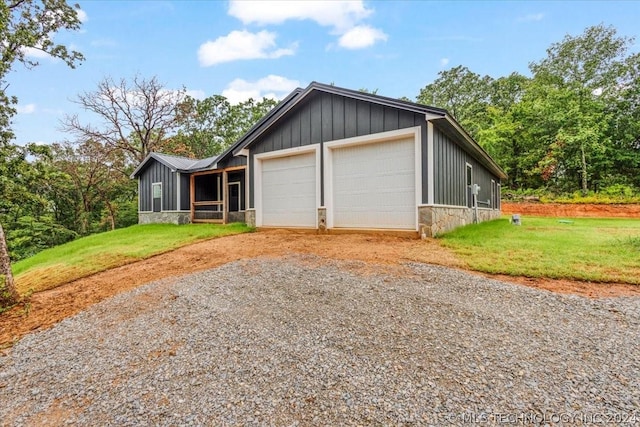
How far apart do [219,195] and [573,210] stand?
20166 mm

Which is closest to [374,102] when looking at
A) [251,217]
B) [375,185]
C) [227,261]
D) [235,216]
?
[375,185]

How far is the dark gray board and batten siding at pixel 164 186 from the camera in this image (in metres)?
15.3

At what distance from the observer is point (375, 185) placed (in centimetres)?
826

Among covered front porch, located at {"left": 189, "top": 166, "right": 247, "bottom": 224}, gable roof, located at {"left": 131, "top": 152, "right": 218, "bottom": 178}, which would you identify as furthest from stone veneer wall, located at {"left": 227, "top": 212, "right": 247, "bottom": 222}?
gable roof, located at {"left": 131, "top": 152, "right": 218, "bottom": 178}

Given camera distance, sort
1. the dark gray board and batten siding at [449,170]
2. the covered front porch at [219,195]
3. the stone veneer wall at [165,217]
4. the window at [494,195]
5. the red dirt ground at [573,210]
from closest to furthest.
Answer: the dark gray board and batten siding at [449,170] < the covered front porch at [219,195] < the stone veneer wall at [165,217] < the window at [494,195] < the red dirt ground at [573,210]

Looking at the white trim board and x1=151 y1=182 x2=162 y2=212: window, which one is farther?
x1=151 y1=182 x2=162 y2=212: window

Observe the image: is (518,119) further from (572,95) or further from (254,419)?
(254,419)

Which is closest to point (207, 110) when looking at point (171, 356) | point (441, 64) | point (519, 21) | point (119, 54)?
point (119, 54)

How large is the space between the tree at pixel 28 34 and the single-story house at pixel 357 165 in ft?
17.1

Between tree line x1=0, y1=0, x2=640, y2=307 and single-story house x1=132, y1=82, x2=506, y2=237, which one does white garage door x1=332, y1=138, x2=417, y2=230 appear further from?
tree line x1=0, y1=0, x2=640, y2=307

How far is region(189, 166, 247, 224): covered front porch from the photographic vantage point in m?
13.7

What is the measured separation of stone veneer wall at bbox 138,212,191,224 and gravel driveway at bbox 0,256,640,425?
11647 mm

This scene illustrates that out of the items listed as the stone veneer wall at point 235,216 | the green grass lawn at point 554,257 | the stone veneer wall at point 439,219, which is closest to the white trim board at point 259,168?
the stone veneer wall at point 235,216

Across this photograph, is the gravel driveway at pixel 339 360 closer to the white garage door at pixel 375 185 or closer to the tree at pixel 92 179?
the white garage door at pixel 375 185
